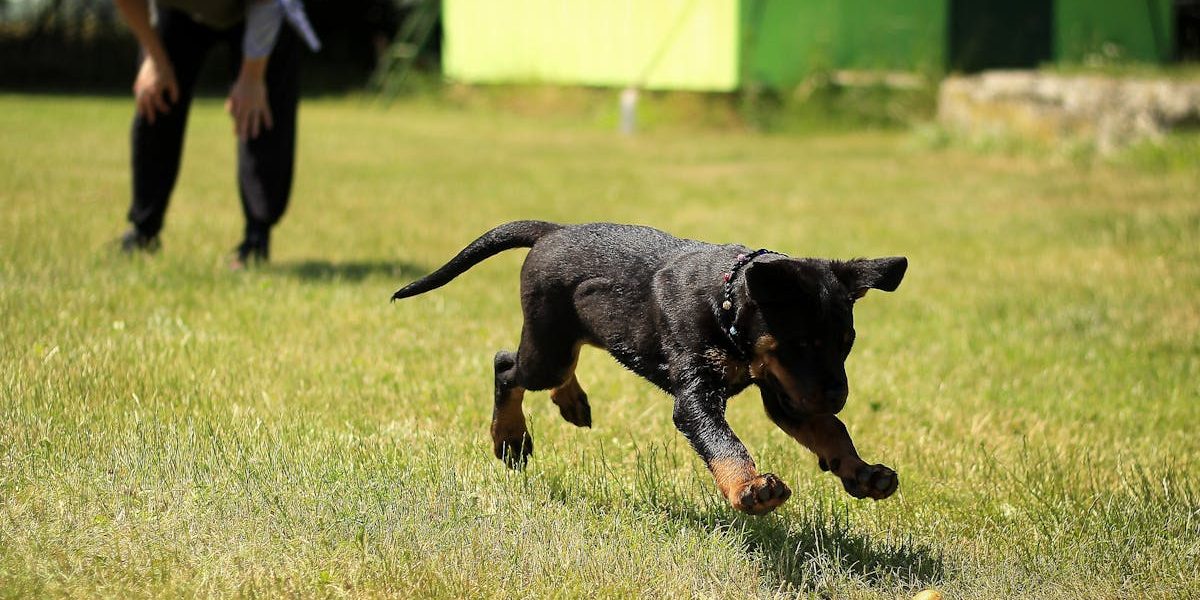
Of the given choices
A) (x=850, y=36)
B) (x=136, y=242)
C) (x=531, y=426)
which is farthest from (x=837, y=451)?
(x=850, y=36)

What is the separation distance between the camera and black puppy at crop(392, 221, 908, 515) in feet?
10.7

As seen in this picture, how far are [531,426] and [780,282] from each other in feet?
5.66

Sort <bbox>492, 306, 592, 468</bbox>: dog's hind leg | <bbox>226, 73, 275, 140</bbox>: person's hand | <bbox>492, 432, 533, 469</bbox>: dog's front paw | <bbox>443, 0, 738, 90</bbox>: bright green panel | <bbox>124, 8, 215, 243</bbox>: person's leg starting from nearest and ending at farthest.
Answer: <bbox>492, 306, 592, 468</bbox>: dog's hind leg < <bbox>492, 432, 533, 469</bbox>: dog's front paw < <bbox>226, 73, 275, 140</bbox>: person's hand < <bbox>124, 8, 215, 243</bbox>: person's leg < <bbox>443, 0, 738, 90</bbox>: bright green panel

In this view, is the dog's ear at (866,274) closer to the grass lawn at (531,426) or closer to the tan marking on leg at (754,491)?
the tan marking on leg at (754,491)

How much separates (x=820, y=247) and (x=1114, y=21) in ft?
40.8

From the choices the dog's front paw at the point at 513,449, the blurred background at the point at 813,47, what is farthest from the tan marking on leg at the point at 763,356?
the blurred background at the point at 813,47

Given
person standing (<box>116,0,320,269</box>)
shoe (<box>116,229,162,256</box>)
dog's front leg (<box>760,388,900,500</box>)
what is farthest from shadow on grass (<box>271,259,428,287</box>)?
dog's front leg (<box>760,388,900,500</box>)

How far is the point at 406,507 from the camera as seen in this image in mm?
3656

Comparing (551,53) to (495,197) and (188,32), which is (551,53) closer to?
(495,197)

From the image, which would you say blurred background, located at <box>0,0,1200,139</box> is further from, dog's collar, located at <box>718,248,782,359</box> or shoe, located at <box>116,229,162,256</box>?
dog's collar, located at <box>718,248,782,359</box>

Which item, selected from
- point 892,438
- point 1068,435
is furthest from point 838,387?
point 1068,435

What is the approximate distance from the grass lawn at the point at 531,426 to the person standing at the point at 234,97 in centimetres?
36

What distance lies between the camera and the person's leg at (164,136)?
738cm

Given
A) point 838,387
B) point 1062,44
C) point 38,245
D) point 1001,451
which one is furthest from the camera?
point 1062,44
